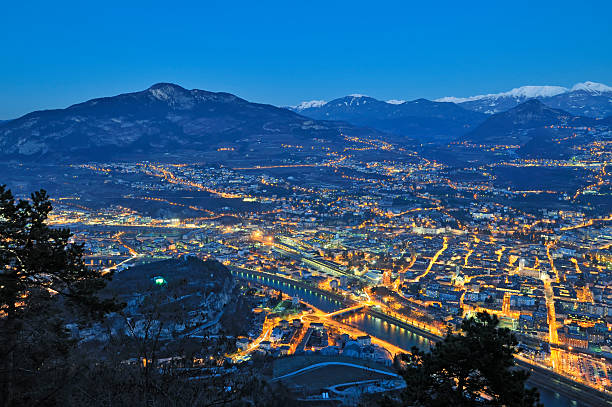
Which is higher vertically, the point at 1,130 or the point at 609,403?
the point at 1,130

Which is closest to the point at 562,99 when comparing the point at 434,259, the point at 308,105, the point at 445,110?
the point at 445,110

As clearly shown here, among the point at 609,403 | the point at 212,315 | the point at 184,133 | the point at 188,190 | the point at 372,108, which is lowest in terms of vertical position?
the point at 609,403

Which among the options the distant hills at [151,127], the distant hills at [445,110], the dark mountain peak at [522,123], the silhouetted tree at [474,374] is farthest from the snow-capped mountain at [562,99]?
the silhouetted tree at [474,374]

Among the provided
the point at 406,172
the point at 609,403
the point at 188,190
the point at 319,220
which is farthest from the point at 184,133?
the point at 609,403

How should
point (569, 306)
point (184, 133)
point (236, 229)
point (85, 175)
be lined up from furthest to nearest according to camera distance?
point (184, 133) → point (85, 175) → point (236, 229) → point (569, 306)

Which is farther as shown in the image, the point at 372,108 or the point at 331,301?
the point at 372,108

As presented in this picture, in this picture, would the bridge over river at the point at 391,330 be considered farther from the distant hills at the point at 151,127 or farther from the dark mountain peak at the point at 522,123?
the dark mountain peak at the point at 522,123

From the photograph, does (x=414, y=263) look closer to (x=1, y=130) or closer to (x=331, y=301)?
(x=331, y=301)

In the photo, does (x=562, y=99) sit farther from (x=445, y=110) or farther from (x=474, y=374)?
(x=474, y=374)

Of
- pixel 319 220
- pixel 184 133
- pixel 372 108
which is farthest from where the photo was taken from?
pixel 372 108
